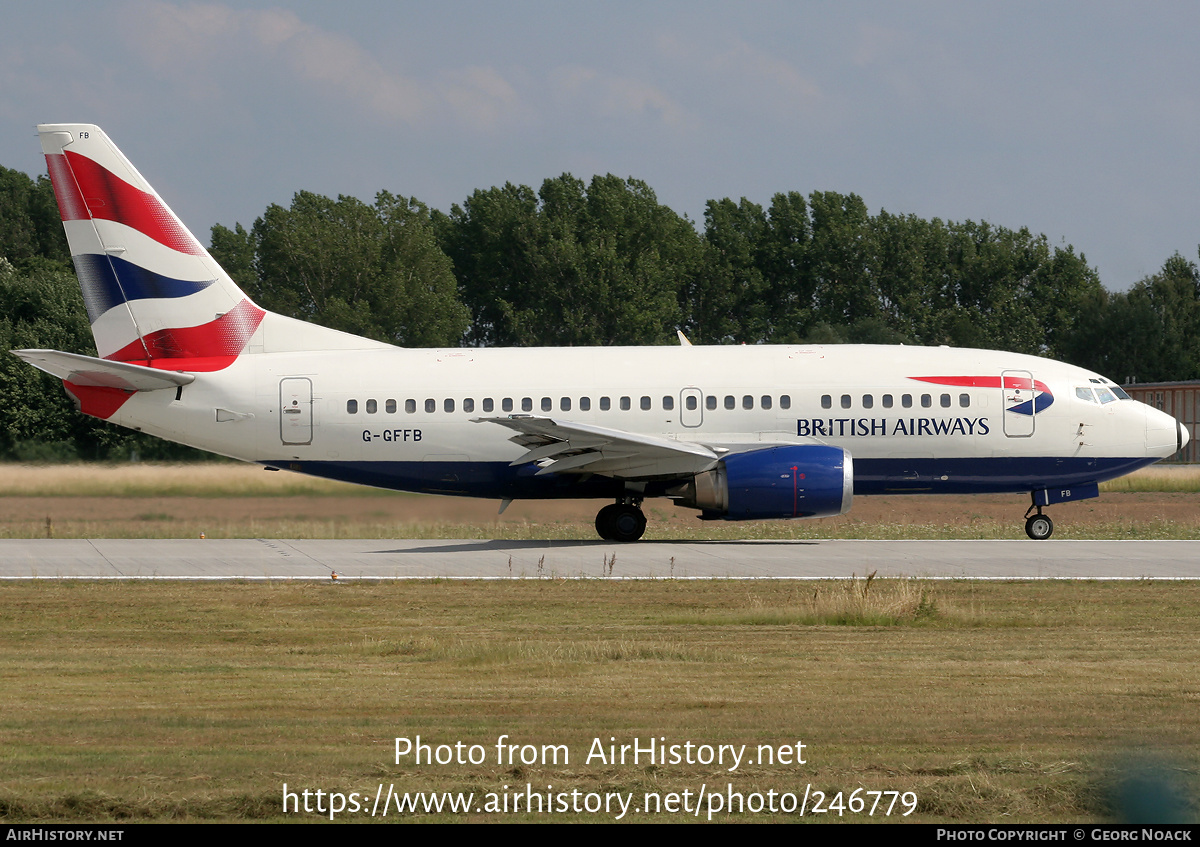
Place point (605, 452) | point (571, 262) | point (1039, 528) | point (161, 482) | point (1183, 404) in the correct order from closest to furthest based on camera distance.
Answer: point (605, 452)
point (1039, 528)
point (161, 482)
point (1183, 404)
point (571, 262)

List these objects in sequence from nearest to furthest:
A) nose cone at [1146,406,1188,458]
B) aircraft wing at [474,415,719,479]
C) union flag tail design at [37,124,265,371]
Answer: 1. aircraft wing at [474,415,719,479]
2. union flag tail design at [37,124,265,371]
3. nose cone at [1146,406,1188,458]

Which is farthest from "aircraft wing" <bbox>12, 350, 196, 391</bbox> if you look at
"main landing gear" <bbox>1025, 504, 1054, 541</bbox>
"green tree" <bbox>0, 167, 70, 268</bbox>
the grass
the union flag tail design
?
"green tree" <bbox>0, 167, 70, 268</bbox>

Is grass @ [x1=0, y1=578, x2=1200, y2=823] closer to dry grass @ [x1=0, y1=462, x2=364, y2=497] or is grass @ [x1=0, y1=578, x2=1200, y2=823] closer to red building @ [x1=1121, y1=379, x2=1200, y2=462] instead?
dry grass @ [x1=0, y1=462, x2=364, y2=497]

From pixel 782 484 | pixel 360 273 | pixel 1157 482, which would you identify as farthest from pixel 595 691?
pixel 360 273

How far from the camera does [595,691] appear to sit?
37.3 ft

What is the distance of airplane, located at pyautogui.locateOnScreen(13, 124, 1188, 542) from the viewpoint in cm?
2688

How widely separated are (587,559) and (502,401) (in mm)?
4866

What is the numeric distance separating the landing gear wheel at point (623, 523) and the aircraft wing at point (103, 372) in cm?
851

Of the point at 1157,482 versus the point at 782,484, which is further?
the point at 1157,482

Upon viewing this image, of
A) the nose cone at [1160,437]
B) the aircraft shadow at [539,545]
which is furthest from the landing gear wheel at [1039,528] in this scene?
the aircraft shadow at [539,545]

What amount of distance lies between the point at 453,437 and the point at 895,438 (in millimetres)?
8547

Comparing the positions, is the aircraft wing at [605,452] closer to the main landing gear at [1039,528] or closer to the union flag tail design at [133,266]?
the union flag tail design at [133,266]

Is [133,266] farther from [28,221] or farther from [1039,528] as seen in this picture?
[28,221]

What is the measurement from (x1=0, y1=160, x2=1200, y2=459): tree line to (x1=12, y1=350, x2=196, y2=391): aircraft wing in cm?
4368
